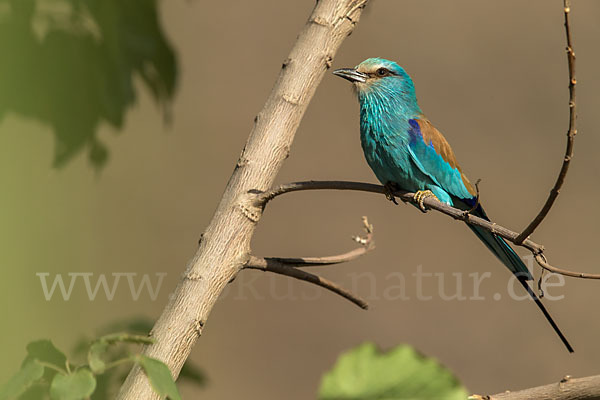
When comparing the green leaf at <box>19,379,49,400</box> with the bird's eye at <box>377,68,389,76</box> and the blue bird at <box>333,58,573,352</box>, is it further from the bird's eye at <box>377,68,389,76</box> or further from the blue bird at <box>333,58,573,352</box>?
the bird's eye at <box>377,68,389,76</box>

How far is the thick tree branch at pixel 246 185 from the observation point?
66 cm

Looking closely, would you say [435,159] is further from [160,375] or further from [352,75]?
[160,375]

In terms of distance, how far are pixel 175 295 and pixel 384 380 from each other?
42cm

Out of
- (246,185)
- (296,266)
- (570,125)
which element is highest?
(570,125)

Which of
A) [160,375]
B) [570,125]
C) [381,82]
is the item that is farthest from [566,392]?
[381,82]

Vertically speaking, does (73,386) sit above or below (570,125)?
below

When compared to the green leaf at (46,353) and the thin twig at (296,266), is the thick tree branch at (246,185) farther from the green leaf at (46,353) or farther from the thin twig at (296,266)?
the green leaf at (46,353)

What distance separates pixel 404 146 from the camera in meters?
1.37

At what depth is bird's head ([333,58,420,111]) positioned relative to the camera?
1.46 meters

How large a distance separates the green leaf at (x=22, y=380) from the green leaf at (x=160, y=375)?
0.23 feet

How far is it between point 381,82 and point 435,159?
24 centimetres

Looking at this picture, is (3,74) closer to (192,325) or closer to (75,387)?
(75,387)

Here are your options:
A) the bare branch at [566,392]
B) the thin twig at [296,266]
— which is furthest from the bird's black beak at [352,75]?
the bare branch at [566,392]

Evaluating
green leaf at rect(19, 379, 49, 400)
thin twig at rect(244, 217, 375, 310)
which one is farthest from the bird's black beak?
green leaf at rect(19, 379, 49, 400)
